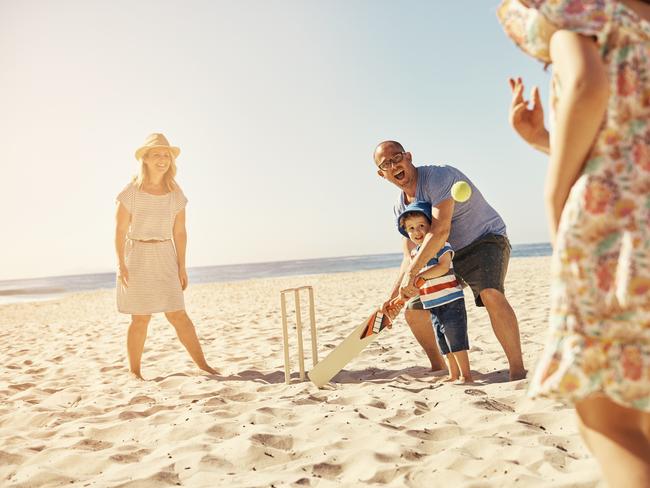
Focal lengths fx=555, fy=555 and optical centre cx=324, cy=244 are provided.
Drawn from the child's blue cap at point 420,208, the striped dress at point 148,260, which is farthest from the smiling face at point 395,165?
the striped dress at point 148,260

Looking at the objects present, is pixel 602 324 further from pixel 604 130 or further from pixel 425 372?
pixel 425 372

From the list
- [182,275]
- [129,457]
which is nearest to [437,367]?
[182,275]

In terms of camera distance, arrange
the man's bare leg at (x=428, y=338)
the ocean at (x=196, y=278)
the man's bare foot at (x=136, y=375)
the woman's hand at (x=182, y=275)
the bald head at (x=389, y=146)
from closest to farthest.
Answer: the bald head at (x=389, y=146)
the man's bare leg at (x=428, y=338)
the man's bare foot at (x=136, y=375)
the woman's hand at (x=182, y=275)
the ocean at (x=196, y=278)

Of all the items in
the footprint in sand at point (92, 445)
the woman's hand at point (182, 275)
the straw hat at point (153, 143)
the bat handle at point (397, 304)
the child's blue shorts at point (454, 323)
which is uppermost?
the straw hat at point (153, 143)

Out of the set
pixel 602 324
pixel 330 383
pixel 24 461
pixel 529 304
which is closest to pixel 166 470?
pixel 24 461

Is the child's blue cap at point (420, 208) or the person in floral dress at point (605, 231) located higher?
the child's blue cap at point (420, 208)

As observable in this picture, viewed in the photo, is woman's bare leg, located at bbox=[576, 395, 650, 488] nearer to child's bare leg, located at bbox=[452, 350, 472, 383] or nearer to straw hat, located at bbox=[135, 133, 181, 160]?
child's bare leg, located at bbox=[452, 350, 472, 383]

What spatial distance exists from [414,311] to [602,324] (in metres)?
3.22

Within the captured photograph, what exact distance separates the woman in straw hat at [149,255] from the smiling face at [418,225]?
210 centimetres

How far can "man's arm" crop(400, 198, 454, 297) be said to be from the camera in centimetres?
362

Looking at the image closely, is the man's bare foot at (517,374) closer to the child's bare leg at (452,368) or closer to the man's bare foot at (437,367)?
the child's bare leg at (452,368)

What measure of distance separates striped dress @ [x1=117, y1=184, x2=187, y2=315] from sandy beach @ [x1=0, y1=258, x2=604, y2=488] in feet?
2.08

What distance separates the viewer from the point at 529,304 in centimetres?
733

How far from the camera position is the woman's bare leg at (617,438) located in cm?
110
